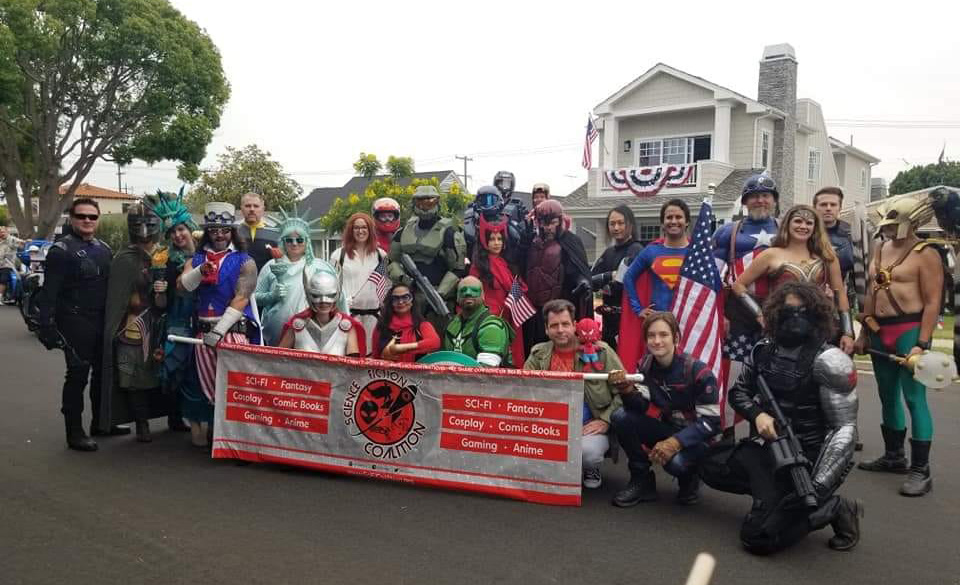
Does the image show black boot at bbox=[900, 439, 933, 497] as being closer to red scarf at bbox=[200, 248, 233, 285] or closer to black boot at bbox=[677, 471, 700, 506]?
black boot at bbox=[677, 471, 700, 506]

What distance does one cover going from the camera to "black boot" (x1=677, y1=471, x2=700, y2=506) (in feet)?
15.8

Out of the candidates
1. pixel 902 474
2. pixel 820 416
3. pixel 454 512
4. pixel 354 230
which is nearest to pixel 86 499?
pixel 454 512

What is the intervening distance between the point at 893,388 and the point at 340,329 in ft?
12.9

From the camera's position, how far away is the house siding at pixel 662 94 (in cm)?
2403

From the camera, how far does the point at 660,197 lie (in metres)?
24.4

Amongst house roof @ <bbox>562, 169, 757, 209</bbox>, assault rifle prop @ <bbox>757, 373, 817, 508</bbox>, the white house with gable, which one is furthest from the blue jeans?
the white house with gable

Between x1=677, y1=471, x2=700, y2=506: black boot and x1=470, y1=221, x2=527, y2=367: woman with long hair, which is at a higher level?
x1=470, y1=221, x2=527, y2=367: woman with long hair

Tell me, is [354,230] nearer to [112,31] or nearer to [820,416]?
[820,416]

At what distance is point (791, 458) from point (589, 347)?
141cm

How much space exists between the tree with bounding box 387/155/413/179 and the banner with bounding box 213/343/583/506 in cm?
2310

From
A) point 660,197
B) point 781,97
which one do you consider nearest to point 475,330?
point 660,197

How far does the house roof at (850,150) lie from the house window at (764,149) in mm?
5683

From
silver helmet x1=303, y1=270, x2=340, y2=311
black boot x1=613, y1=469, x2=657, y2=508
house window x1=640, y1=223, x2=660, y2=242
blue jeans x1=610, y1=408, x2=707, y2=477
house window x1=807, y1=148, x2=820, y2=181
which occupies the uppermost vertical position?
house window x1=807, y1=148, x2=820, y2=181

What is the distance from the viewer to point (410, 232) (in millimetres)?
6746
